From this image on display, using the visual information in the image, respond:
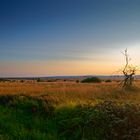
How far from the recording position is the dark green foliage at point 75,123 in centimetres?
1162

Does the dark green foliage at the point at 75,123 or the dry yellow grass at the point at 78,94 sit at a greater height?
the dry yellow grass at the point at 78,94

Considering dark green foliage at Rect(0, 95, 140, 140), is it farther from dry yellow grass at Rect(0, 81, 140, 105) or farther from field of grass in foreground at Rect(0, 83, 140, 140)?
dry yellow grass at Rect(0, 81, 140, 105)

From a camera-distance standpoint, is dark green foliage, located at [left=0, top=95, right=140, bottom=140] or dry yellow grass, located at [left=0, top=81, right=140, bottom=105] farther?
dry yellow grass, located at [left=0, top=81, right=140, bottom=105]

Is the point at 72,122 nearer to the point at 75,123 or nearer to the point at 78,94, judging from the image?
the point at 75,123

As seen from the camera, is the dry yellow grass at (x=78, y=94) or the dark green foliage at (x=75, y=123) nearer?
the dark green foliage at (x=75, y=123)

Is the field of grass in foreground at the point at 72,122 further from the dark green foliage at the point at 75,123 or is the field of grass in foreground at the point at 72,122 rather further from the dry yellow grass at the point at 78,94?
the dry yellow grass at the point at 78,94

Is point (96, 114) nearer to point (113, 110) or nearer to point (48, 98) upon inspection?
point (113, 110)

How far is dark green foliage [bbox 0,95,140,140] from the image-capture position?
1162cm

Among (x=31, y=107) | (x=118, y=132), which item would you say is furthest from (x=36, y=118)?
(x=118, y=132)

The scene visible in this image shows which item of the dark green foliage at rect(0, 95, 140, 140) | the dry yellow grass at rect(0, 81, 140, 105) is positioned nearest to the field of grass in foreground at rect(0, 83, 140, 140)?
the dark green foliage at rect(0, 95, 140, 140)

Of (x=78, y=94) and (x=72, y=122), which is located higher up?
(x=78, y=94)

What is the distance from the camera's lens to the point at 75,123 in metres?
12.5

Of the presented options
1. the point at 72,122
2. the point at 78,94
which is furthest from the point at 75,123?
the point at 78,94

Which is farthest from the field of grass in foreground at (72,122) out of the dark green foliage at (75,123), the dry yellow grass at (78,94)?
the dry yellow grass at (78,94)
